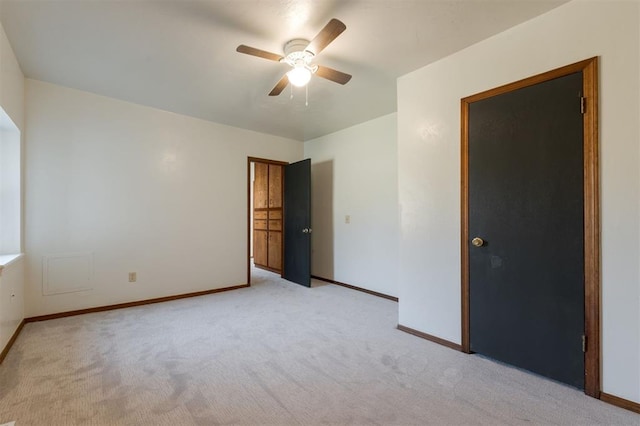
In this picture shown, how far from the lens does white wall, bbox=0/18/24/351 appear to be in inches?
89.4

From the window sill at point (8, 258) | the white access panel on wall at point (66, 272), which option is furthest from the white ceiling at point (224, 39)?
the white access panel on wall at point (66, 272)

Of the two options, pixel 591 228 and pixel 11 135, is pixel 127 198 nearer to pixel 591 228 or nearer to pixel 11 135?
pixel 11 135

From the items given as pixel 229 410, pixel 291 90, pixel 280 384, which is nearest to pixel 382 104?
pixel 291 90

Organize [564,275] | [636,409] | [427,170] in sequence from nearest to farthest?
[636,409]
[564,275]
[427,170]

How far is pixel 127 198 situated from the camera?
3625mm

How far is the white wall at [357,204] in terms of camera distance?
13.4 ft

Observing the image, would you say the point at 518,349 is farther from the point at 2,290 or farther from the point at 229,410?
the point at 2,290

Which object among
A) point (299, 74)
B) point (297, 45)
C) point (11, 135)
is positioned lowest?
point (11, 135)

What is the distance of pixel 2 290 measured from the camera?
2.28 meters

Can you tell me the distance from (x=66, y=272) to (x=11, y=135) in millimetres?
1444

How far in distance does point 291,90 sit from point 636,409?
3.56 meters

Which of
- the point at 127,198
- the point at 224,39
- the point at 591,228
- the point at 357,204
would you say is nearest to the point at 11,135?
the point at 127,198

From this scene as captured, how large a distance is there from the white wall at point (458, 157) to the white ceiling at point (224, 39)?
167mm

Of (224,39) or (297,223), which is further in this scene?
(297,223)
